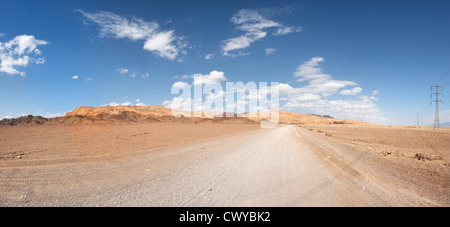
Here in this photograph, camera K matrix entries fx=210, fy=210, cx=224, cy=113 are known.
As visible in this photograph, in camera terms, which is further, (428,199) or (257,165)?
(257,165)

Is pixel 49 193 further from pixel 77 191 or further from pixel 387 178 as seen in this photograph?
pixel 387 178

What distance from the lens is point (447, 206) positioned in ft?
14.7

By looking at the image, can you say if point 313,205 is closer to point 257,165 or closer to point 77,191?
point 257,165

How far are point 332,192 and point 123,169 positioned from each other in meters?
Answer: 7.08

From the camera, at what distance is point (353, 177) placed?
6613 millimetres
